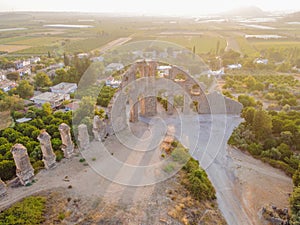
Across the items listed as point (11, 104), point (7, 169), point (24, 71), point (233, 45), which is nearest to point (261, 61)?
point (233, 45)

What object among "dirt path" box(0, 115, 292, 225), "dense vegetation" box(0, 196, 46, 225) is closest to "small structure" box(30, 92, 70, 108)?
"dirt path" box(0, 115, 292, 225)

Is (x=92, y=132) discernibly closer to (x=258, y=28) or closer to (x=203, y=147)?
(x=203, y=147)

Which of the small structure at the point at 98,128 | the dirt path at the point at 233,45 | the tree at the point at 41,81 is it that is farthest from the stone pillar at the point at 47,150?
the dirt path at the point at 233,45

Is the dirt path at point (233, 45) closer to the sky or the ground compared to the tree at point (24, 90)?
closer to the sky

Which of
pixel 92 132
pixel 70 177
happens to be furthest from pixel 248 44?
pixel 70 177

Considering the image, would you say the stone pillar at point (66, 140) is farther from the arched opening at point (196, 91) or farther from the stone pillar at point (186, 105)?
the arched opening at point (196, 91)

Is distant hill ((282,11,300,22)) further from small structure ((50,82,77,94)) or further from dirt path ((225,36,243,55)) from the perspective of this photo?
small structure ((50,82,77,94))
